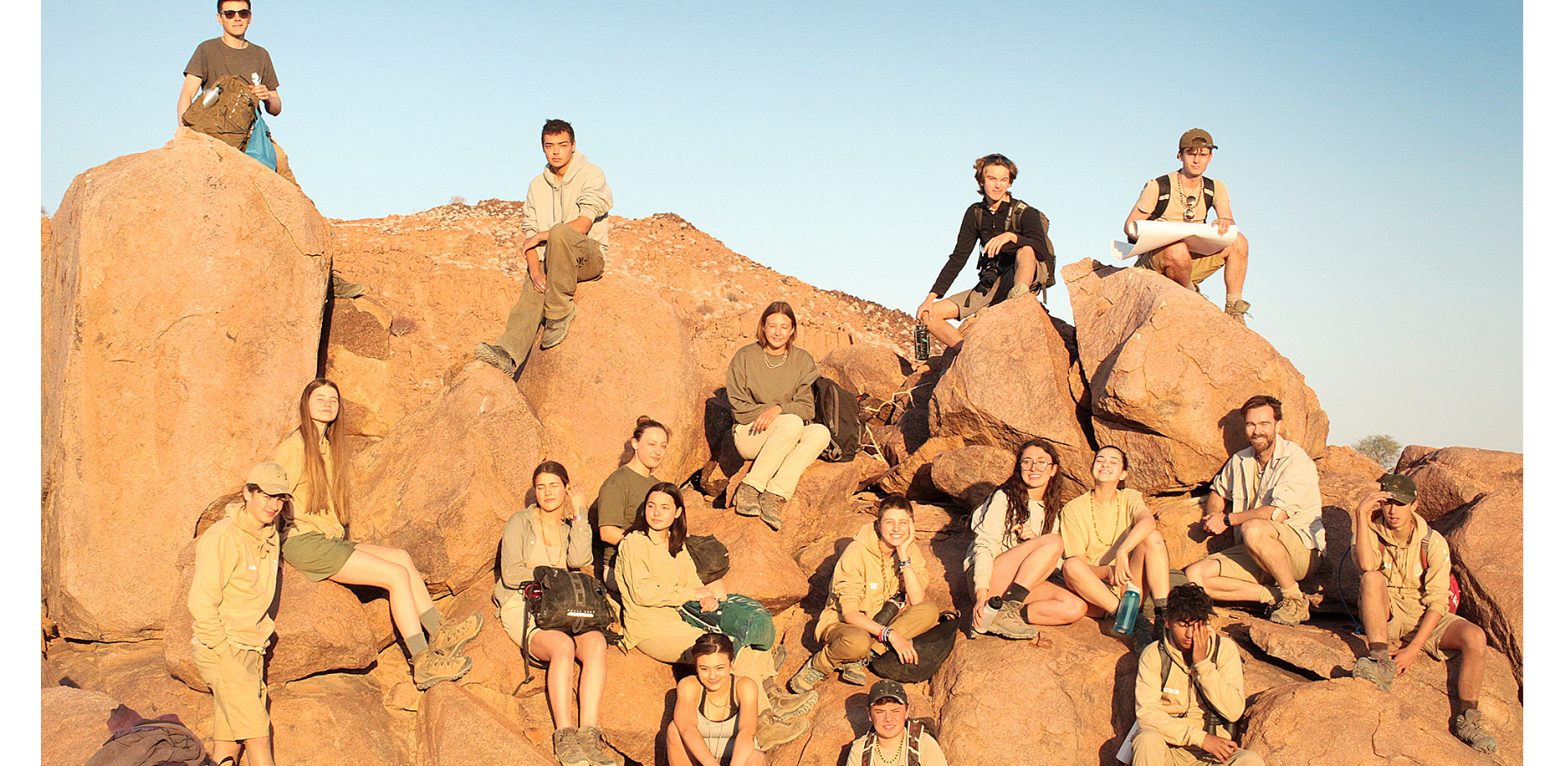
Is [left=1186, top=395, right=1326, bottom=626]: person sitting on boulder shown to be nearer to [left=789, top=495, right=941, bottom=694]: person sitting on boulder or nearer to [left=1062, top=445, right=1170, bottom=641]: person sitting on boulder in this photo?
[left=1062, top=445, right=1170, bottom=641]: person sitting on boulder

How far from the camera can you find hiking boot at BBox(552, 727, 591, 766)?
6879 mm

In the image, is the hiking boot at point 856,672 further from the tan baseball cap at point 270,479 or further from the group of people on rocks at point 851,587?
the tan baseball cap at point 270,479

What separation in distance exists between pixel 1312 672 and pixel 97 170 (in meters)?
9.07

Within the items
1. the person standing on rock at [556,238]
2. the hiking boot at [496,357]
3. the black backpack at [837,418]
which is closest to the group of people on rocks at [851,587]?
the black backpack at [837,418]

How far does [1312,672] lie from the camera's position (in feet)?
24.1

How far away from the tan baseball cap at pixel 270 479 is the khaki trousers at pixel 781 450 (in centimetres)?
327

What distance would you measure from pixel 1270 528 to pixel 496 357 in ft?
18.9

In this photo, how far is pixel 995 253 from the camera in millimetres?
10422

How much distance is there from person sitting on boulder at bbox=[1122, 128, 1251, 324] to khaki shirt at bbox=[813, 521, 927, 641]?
3843 mm

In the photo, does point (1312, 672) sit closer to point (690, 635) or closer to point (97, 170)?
point (690, 635)

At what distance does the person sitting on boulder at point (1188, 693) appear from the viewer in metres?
6.70

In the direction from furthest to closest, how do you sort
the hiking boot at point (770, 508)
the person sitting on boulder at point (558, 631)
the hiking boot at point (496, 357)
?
the hiking boot at point (496, 357)
the hiking boot at point (770, 508)
the person sitting on boulder at point (558, 631)

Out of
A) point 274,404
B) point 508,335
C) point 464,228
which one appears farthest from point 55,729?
point 464,228

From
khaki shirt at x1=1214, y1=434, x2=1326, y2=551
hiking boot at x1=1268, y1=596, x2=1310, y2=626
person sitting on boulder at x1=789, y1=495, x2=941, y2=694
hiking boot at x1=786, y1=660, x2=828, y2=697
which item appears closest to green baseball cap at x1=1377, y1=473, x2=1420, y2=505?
khaki shirt at x1=1214, y1=434, x2=1326, y2=551
